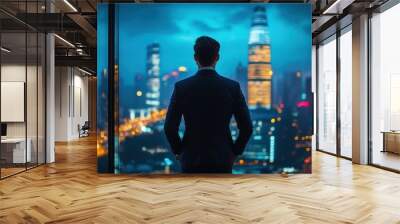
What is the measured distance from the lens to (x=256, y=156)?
7148 millimetres

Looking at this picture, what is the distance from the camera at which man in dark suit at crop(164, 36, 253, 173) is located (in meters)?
6.68

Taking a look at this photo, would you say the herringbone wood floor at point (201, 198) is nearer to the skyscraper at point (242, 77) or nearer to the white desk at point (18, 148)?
the white desk at point (18, 148)

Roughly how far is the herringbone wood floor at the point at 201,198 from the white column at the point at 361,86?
128cm

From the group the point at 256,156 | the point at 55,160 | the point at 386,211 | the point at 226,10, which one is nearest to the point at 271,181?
the point at 256,156

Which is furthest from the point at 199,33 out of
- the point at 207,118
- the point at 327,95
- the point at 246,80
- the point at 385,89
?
the point at 327,95

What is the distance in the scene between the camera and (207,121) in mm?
6688

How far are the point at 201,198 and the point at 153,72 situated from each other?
9.31 ft

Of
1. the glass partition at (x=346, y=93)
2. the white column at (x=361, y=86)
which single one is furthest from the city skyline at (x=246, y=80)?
the glass partition at (x=346, y=93)

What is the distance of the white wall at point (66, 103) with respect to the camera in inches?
655

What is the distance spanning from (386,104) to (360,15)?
2.05m

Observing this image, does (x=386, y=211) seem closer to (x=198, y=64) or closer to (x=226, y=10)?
(x=198, y=64)

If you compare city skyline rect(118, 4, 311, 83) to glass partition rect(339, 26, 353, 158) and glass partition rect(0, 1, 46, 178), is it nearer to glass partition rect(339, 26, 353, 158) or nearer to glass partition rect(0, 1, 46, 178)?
glass partition rect(0, 1, 46, 178)

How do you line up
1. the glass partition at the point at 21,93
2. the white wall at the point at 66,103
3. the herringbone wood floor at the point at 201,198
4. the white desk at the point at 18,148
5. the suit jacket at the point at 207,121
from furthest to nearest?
the white wall at the point at 66,103
the white desk at the point at 18,148
the glass partition at the point at 21,93
the suit jacket at the point at 207,121
the herringbone wood floor at the point at 201,198

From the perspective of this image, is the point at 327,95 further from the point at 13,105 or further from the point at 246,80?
the point at 13,105
